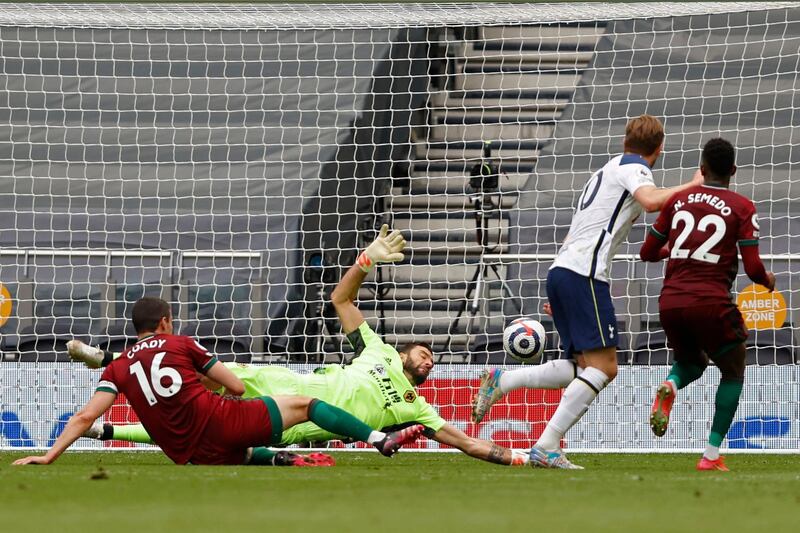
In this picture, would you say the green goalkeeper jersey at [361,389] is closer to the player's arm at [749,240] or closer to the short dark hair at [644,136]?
the short dark hair at [644,136]

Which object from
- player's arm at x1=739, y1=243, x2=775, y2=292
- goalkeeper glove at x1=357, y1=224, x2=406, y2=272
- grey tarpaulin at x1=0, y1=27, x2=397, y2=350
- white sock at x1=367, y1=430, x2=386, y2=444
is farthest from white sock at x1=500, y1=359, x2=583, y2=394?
grey tarpaulin at x1=0, y1=27, x2=397, y2=350

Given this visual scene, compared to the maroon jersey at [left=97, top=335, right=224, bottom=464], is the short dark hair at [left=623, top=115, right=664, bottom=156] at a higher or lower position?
higher

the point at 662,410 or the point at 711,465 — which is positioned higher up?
the point at 662,410

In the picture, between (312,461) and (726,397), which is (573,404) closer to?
(726,397)

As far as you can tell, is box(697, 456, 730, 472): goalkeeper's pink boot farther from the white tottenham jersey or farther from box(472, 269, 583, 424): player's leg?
the white tottenham jersey

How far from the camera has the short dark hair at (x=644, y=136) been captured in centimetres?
566

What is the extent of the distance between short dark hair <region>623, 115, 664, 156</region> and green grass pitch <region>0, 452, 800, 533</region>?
1.51 metres

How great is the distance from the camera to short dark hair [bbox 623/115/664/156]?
566 cm

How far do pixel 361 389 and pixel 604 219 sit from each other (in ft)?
5.63

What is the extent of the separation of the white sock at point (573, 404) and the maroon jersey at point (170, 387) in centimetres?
150

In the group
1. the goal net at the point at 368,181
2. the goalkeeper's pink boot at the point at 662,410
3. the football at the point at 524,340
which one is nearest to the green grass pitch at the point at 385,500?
the goalkeeper's pink boot at the point at 662,410

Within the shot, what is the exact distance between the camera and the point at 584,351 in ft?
18.3

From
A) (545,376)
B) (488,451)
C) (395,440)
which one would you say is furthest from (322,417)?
(545,376)

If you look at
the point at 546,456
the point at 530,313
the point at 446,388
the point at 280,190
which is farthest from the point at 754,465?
the point at 280,190
